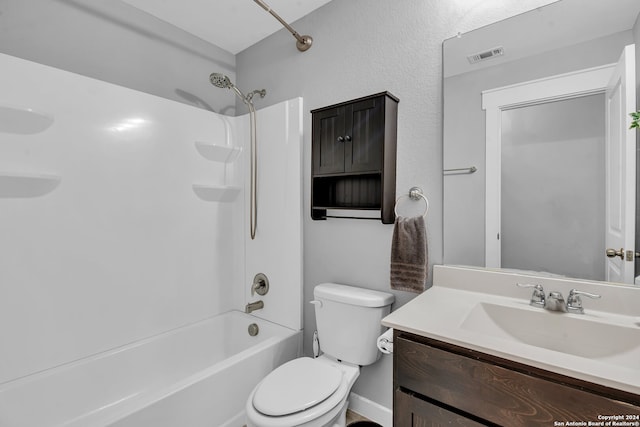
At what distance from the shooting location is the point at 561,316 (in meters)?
1.05

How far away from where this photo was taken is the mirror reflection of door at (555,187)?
112cm

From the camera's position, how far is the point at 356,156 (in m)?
1.63

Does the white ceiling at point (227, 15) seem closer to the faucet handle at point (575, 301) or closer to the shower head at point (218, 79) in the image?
the shower head at point (218, 79)

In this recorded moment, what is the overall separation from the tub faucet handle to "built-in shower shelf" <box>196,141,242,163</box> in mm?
907

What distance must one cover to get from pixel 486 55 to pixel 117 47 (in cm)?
208

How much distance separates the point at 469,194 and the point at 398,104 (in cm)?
60

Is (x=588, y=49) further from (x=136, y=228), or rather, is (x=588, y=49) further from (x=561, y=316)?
(x=136, y=228)

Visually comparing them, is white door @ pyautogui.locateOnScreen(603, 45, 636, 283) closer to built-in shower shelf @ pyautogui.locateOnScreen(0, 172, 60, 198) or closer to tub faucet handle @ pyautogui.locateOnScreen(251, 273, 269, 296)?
tub faucet handle @ pyautogui.locateOnScreen(251, 273, 269, 296)

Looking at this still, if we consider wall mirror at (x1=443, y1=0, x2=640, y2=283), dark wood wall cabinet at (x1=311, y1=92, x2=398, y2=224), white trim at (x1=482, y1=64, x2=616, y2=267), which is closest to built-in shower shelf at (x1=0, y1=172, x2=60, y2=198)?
dark wood wall cabinet at (x1=311, y1=92, x2=398, y2=224)

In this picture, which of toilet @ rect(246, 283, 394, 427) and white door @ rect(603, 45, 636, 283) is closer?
white door @ rect(603, 45, 636, 283)

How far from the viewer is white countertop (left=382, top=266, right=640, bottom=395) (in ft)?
2.44

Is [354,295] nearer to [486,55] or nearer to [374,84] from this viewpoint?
[374,84]

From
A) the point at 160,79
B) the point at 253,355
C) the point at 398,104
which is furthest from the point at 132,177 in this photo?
the point at 398,104

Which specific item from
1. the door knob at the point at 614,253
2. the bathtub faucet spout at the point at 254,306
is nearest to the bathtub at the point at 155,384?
the bathtub faucet spout at the point at 254,306
